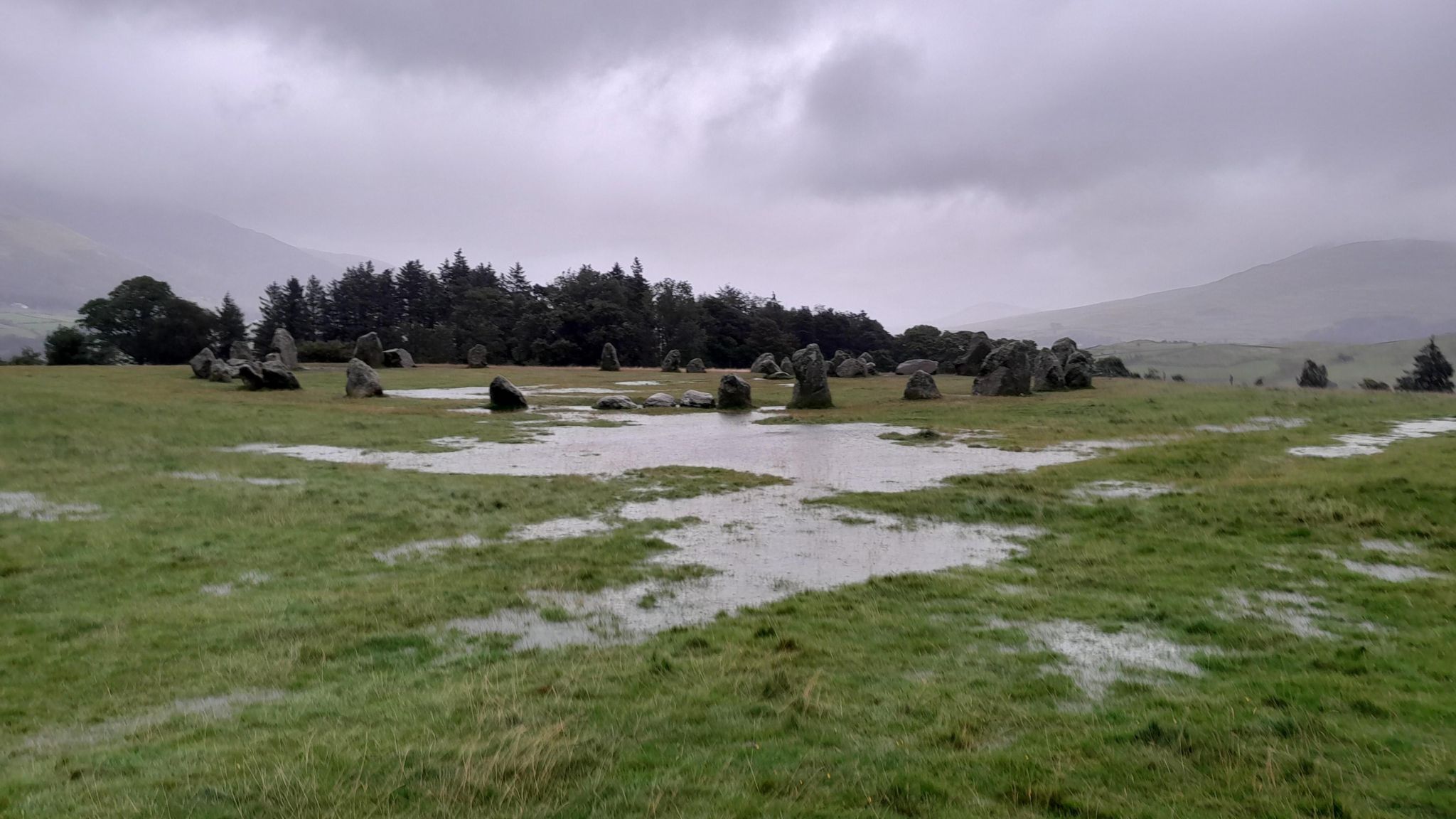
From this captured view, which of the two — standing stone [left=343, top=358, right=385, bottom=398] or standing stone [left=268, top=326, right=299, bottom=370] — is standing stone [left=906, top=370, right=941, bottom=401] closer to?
standing stone [left=343, top=358, right=385, bottom=398]

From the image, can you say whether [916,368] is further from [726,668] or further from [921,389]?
[726,668]

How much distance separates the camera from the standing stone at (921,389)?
31.9m

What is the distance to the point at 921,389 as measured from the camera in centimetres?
3212

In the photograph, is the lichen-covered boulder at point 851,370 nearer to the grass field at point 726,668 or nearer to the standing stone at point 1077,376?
the standing stone at point 1077,376

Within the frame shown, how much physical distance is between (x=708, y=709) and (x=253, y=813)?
92.6 inches

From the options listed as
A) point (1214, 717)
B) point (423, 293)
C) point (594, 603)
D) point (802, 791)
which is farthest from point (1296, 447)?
point (423, 293)

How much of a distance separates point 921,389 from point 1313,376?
24.6 metres

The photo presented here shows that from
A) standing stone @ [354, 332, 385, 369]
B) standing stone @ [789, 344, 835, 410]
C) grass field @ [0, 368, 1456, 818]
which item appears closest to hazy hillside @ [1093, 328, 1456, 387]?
standing stone @ [789, 344, 835, 410]

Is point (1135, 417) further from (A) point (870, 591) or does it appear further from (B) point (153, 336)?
(B) point (153, 336)

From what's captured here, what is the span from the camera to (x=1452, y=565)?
26.7ft

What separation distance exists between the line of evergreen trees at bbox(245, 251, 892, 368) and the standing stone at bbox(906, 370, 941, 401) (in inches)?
1496

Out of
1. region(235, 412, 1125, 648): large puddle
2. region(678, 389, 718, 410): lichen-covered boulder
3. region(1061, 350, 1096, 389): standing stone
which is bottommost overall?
region(235, 412, 1125, 648): large puddle

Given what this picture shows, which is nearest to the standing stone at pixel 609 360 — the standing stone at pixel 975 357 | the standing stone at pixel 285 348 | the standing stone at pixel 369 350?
the standing stone at pixel 369 350

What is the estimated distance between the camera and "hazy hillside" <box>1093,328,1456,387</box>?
42688mm
